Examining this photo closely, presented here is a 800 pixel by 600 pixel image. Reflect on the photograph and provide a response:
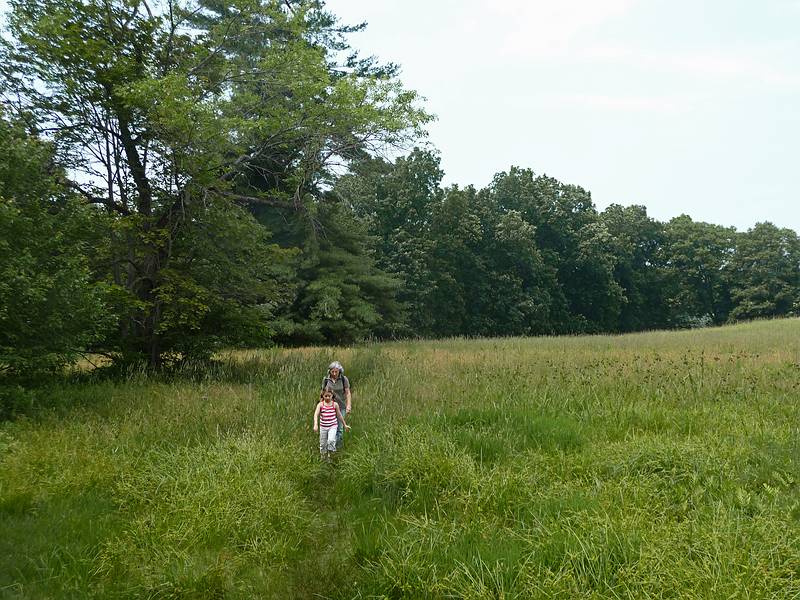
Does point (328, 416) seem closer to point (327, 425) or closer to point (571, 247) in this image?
point (327, 425)

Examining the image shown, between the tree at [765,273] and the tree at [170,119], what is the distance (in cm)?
5303

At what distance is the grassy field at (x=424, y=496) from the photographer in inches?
145

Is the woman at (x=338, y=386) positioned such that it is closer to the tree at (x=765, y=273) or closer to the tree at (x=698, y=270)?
the tree at (x=698, y=270)

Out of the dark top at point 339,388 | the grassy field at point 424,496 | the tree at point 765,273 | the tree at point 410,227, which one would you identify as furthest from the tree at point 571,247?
the dark top at point 339,388

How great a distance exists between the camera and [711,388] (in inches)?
322

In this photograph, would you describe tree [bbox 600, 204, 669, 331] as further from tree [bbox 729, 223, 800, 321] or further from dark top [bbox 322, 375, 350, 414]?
dark top [bbox 322, 375, 350, 414]

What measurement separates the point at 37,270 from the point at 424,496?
7.36 meters

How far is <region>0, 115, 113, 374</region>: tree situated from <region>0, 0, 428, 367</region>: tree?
1695 millimetres

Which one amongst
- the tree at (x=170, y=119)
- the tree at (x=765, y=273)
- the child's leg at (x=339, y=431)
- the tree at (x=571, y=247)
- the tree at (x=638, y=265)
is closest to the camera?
the child's leg at (x=339, y=431)

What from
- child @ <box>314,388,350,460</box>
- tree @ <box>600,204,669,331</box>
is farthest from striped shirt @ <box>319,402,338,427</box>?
tree @ <box>600,204,669,331</box>

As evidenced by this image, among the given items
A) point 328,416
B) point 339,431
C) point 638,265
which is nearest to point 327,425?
point 328,416

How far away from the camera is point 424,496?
16.9ft

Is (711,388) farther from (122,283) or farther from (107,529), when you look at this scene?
(122,283)

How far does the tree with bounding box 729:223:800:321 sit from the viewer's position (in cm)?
5250
